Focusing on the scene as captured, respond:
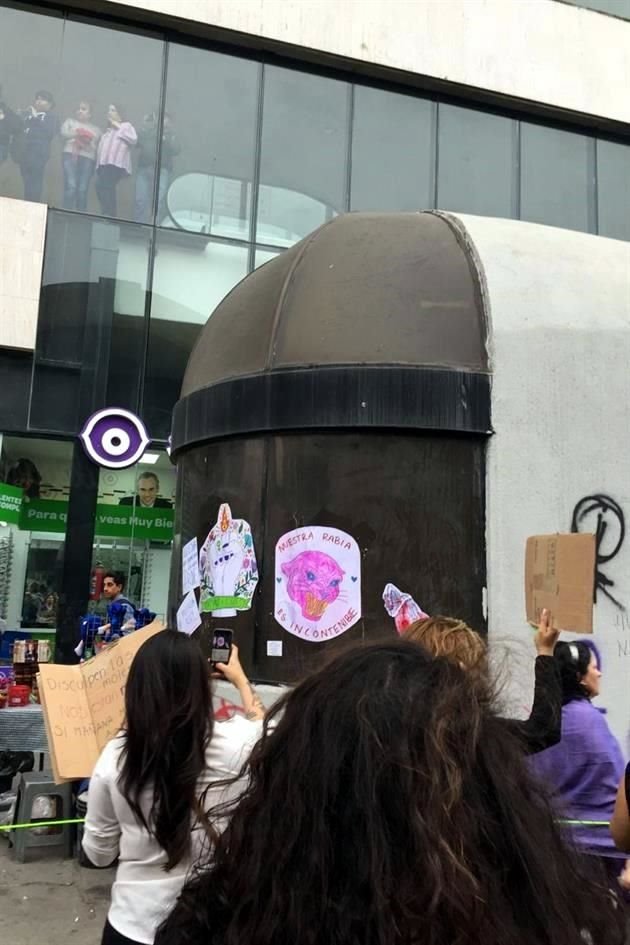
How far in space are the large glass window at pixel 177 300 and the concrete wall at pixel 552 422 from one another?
313 inches

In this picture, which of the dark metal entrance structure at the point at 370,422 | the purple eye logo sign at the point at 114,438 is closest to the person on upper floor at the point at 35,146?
the purple eye logo sign at the point at 114,438

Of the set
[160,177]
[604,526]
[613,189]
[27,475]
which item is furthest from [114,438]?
[613,189]

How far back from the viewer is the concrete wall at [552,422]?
490 centimetres

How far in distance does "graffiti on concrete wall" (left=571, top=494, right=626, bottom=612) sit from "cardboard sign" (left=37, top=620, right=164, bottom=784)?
110 inches

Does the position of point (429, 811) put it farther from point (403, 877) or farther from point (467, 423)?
point (467, 423)

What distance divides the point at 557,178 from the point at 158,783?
15.4 m

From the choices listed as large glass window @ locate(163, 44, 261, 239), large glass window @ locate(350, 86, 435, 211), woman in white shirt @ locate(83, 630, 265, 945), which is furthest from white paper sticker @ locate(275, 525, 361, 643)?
large glass window @ locate(350, 86, 435, 211)

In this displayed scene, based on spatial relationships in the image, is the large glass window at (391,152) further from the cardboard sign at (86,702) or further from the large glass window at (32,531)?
the cardboard sign at (86,702)

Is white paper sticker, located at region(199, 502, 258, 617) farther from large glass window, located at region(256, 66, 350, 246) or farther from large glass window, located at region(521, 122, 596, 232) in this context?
large glass window, located at region(521, 122, 596, 232)

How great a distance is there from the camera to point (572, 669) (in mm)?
3330

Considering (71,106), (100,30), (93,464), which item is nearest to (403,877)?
(93,464)

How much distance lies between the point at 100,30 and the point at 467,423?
11.5m

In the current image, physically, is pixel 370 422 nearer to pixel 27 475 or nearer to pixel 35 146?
pixel 27 475

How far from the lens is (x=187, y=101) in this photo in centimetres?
1316
